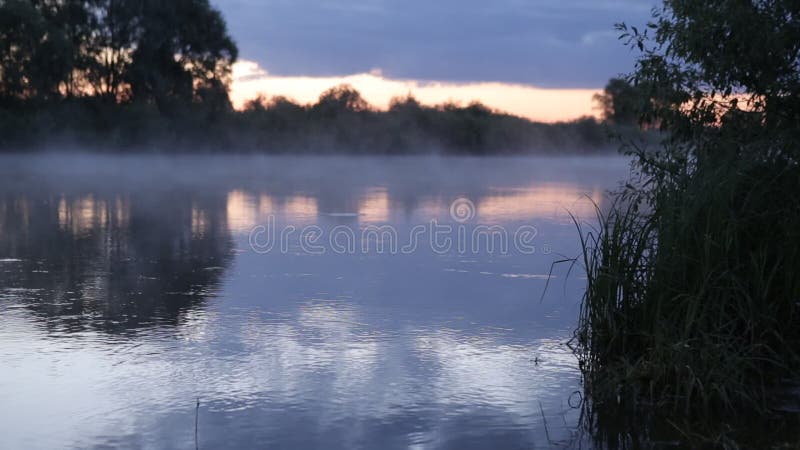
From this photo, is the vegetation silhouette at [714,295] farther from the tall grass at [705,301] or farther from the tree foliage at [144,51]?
the tree foliage at [144,51]

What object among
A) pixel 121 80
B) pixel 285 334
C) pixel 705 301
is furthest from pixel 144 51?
pixel 705 301

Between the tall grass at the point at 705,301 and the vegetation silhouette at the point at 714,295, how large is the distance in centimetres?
1

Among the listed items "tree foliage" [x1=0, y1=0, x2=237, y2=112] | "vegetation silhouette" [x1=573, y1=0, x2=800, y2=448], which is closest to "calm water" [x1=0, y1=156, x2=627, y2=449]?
"vegetation silhouette" [x1=573, y1=0, x2=800, y2=448]

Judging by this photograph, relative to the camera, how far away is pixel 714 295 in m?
6.25

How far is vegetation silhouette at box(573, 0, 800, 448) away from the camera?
5738 mm

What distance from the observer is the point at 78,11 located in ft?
172

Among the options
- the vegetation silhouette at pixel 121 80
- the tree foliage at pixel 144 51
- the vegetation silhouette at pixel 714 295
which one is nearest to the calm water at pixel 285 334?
the vegetation silhouette at pixel 714 295

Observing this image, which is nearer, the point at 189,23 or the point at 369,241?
the point at 369,241

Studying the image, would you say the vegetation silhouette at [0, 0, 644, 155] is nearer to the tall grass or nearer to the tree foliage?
the tree foliage

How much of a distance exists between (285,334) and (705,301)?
3.39 meters

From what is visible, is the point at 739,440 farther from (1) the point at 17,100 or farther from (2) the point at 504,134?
(2) the point at 504,134

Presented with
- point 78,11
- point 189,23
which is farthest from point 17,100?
point 189,23

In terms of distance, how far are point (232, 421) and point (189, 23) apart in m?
50.4

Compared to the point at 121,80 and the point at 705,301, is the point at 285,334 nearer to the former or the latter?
the point at 705,301
